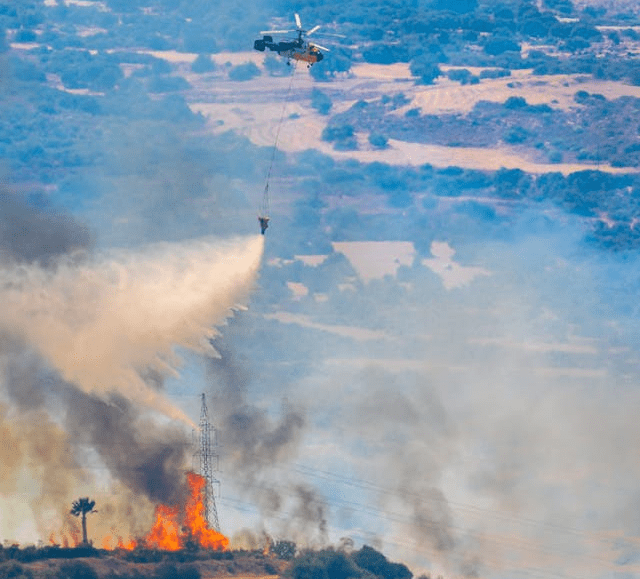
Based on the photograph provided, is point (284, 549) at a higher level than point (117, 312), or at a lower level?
lower

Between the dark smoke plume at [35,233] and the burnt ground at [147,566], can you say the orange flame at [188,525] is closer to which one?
the burnt ground at [147,566]

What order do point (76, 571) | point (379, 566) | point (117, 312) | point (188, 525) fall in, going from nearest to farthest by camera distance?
point (76, 571), point (188, 525), point (117, 312), point (379, 566)

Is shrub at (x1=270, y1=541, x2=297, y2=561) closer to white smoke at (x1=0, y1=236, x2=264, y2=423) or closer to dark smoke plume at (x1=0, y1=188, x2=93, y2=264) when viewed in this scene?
white smoke at (x1=0, y1=236, x2=264, y2=423)

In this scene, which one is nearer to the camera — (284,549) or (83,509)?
(83,509)

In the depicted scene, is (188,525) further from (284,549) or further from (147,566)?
(284,549)

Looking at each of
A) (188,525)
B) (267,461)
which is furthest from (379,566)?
(267,461)

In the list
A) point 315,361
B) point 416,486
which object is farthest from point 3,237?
point 315,361
